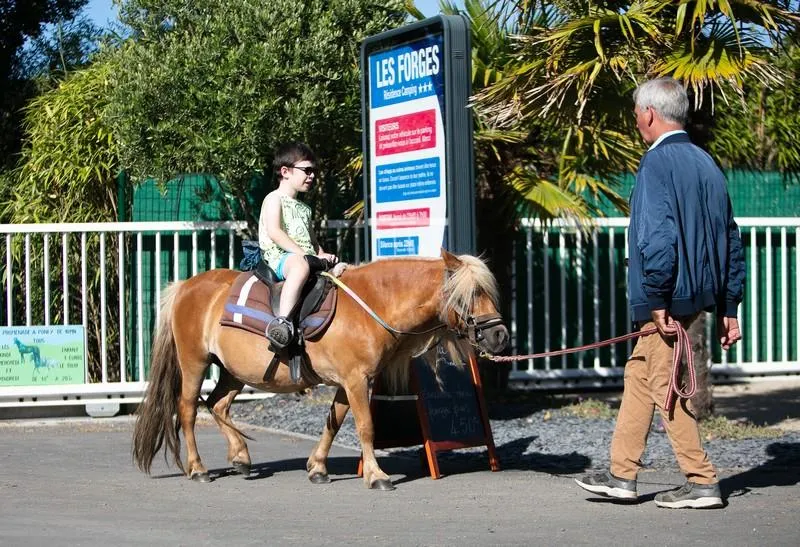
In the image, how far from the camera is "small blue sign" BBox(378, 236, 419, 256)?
29.1 feet

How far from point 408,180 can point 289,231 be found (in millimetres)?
1223

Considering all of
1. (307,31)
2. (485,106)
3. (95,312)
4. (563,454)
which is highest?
(307,31)

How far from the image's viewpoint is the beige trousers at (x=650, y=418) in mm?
6762

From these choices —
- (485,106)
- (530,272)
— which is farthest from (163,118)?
(530,272)

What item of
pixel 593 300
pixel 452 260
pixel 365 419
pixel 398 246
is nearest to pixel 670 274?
pixel 452 260

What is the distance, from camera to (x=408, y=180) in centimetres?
888

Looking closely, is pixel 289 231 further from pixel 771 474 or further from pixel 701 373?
pixel 701 373

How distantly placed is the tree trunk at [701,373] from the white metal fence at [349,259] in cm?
214

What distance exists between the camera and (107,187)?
12781mm

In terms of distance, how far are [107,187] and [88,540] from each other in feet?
23.5

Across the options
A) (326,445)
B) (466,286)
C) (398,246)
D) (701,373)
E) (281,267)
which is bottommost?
(326,445)

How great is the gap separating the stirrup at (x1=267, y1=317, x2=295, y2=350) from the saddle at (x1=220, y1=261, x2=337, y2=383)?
0.12 m

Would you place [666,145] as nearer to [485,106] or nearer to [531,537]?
[531,537]

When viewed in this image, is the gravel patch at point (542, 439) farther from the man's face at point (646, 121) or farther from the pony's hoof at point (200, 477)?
the man's face at point (646, 121)
